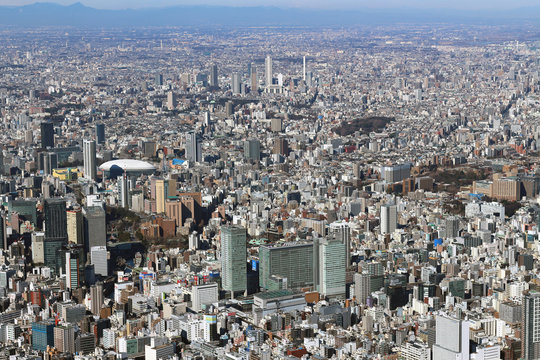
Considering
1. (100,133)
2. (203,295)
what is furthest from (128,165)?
(203,295)

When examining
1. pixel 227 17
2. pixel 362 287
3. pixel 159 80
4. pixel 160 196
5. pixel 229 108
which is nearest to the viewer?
pixel 362 287

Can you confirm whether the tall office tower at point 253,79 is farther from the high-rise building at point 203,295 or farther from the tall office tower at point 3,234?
the high-rise building at point 203,295

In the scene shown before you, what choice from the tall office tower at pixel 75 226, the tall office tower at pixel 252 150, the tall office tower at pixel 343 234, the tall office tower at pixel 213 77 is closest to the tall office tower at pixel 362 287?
the tall office tower at pixel 343 234

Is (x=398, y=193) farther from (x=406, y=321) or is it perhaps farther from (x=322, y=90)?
(x=322, y=90)

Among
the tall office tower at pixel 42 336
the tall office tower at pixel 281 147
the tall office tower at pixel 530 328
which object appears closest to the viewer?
the tall office tower at pixel 530 328

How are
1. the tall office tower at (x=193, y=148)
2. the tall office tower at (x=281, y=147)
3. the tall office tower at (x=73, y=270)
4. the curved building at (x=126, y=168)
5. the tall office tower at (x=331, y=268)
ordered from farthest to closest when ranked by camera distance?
the tall office tower at (x=281, y=147) < the tall office tower at (x=193, y=148) < the curved building at (x=126, y=168) < the tall office tower at (x=73, y=270) < the tall office tower at (x=331, y=268)

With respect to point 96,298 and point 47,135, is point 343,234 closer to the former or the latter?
point 96,298
